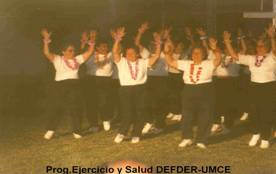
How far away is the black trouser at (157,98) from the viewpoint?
9406 millimetres

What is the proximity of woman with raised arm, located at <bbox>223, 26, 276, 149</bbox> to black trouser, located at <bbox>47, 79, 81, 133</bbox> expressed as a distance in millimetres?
2522

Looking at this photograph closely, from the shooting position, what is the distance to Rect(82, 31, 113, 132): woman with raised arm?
9188 millimetres

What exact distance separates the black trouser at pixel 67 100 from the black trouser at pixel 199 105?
71.4 inches

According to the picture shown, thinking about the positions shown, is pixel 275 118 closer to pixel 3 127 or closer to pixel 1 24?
pixel 3 127

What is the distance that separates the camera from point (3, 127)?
10.1 m

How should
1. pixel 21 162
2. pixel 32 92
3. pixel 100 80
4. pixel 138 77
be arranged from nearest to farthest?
pixel 21 162 → pixel 138 77 → pixel 100 80 → pixel 32 92

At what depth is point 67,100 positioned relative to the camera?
349 inches

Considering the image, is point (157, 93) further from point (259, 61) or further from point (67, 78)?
point (259, 61)

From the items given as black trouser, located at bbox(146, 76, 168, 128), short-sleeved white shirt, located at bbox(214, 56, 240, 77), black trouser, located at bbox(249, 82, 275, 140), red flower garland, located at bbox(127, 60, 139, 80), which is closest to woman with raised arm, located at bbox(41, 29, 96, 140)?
red flower garland, located at bbox(127, 60, 139, 80)

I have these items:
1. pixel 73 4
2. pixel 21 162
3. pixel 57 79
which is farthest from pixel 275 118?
pixel 73 4

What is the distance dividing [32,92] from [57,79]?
16.5ft

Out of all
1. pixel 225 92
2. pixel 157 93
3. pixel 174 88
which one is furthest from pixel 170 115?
pixel 225 92

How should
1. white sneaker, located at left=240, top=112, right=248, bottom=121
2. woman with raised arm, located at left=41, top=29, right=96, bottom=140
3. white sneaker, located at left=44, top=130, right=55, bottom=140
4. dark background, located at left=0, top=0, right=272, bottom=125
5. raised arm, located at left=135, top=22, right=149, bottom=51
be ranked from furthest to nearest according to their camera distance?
dark background, located at left=0, top=0, right=272, bottom=125 → white sneaker, located at left=240, top=112, right=248, bottom=121 → white sneaker, located at left=44, top=130, right=55, bottom=140 → raised arm, located at left=135, top=22, right=149, bottom=51 → woman with raised arm, located at left=41, top=29, right=96, bottom=140

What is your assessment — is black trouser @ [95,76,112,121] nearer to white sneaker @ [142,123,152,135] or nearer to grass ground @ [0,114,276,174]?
grass ground @ [0,114,276,174]
